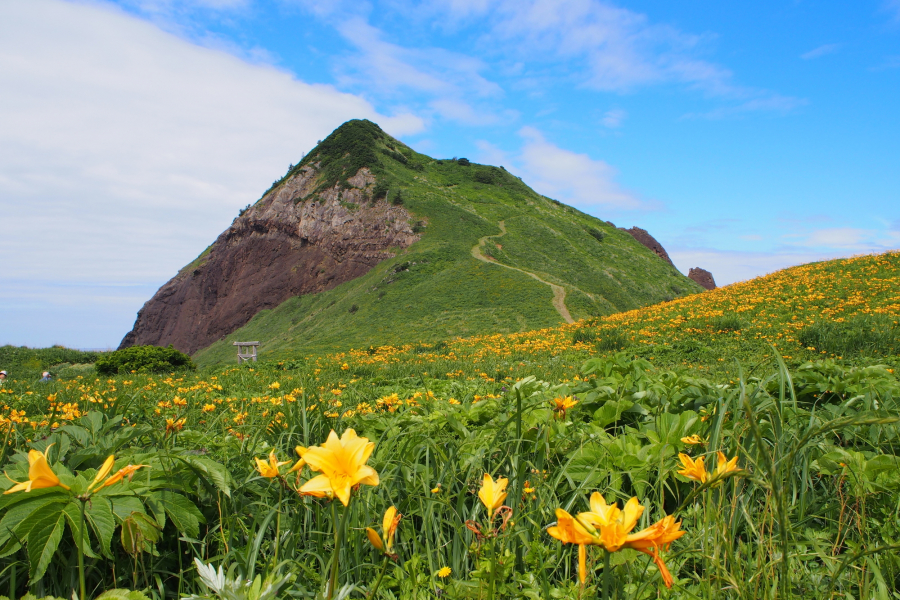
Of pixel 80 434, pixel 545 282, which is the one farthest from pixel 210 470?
pixel 545 282

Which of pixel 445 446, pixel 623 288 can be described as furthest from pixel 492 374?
pixel 623 288

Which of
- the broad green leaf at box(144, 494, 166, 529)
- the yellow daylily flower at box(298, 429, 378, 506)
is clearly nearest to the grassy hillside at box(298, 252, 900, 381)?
the broad green leaf at box(144, 494, 166, 529)

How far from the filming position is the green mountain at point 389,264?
1140 inches

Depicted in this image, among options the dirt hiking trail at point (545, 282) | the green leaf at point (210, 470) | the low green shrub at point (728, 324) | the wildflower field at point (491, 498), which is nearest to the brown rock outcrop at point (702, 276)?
the dirt hiking trail at point (545, 282)

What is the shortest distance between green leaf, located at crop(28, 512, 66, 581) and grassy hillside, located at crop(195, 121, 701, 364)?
2094 centimetres

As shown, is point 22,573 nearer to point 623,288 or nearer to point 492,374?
point 492,374

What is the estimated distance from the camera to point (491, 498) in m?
1.15

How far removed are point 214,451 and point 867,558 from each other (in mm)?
2823

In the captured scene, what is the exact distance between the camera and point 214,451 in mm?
2479

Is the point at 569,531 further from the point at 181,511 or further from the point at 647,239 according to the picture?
the point at 647,239

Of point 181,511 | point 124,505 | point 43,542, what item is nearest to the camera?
point 43,542

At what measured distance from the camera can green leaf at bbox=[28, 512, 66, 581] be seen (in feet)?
4.85

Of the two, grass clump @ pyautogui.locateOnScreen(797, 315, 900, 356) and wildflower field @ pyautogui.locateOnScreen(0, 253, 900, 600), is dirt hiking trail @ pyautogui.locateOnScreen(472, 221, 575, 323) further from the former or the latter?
wildflower field @ pyautogui.locateOnScreen(0, 253, 900, 600)

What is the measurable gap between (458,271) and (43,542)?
31345mm
